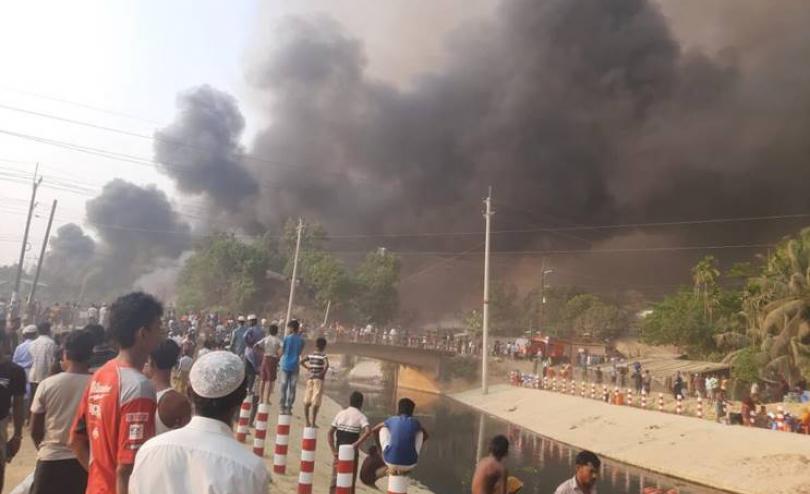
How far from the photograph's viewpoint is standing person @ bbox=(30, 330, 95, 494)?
3.59m

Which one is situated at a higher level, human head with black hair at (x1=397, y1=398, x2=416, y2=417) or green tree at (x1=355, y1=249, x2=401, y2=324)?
green tree at (x1=355, y1=249, x2=401, y2=324)

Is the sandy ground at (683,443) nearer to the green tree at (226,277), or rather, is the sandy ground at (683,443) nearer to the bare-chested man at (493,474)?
the bare-chested man at (493,474)

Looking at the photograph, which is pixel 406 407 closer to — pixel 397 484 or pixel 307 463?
pixel 397 484

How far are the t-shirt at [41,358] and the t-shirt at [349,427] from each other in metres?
3.44

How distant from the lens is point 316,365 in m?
9.10

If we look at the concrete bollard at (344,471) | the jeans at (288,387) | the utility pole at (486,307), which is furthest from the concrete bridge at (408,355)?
the concrete bollard at (344,471)

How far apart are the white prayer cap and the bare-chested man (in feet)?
11.2

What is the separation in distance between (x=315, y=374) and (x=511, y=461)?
11948 mm

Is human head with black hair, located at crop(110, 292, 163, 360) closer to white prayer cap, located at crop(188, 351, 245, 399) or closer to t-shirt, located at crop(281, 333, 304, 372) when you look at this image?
white prayer cap, located at crop(188, 351, 245, 399)

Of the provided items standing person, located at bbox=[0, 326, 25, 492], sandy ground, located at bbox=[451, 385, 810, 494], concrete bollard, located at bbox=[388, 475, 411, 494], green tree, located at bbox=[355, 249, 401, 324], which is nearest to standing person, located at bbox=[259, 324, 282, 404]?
concrete bollard, located at bbox=[388, 475, 411, 494]

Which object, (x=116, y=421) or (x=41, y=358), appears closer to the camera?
(x=116, y=421)

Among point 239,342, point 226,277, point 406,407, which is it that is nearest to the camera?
point 406,407

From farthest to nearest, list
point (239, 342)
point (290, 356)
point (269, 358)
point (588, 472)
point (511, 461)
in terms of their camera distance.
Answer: point (511, 461), point (239, 342), point (269, 358), point (290, 356), point (588, 472)

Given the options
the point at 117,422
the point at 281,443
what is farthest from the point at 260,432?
the point at 117,422
